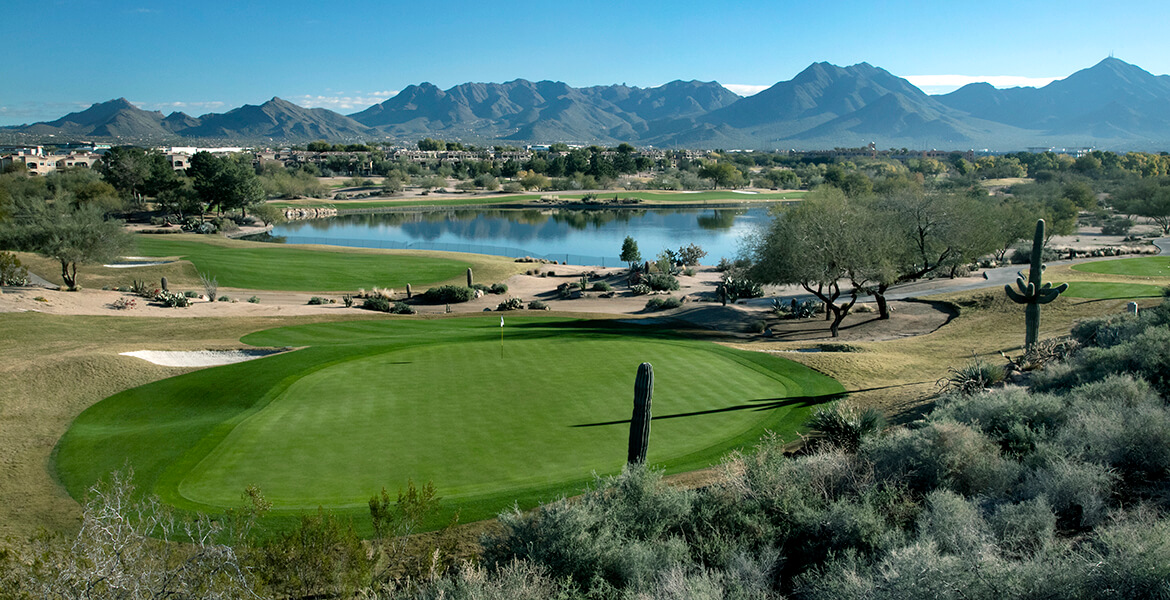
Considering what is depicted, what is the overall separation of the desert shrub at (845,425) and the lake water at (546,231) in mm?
47039

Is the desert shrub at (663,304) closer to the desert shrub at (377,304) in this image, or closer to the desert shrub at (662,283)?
the desert shrub at (662,283)

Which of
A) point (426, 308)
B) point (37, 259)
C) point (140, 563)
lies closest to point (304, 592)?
point (140, 563)

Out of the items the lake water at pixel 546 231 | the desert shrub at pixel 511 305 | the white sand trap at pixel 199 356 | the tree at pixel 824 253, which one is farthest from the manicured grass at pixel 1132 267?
the white sand trap at pixel 199 356

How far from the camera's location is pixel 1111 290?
28250 mm

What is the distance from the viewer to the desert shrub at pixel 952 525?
23.6 ft

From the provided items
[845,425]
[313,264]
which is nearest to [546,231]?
[313,264]

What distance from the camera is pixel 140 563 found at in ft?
23.5

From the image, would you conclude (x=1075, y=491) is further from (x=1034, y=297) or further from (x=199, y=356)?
(x=199, y=356)

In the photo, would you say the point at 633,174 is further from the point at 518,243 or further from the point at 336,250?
the point at 336,250

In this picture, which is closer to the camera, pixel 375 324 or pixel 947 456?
pixel 947 456

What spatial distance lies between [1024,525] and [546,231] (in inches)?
3268

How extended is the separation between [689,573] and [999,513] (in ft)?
11.6

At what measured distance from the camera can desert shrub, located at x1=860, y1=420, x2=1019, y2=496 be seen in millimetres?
9453

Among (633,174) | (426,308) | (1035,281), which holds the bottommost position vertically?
(426,308)
